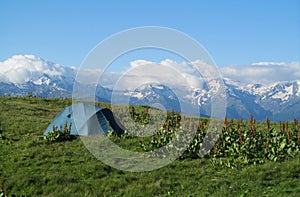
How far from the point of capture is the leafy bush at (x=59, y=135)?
22.8 meters

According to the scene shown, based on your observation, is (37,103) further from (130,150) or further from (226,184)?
(226,184)

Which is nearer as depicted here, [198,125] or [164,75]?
[164,75]

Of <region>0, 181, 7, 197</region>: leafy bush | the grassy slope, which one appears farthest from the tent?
<region>0, 181, 7, 197</region>: leafy bush

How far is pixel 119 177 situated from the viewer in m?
16.3

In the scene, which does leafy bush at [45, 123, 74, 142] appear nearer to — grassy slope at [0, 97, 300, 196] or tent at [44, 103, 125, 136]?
tent at [44, 103, 125, 136]

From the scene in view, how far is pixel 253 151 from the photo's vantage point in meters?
18.8

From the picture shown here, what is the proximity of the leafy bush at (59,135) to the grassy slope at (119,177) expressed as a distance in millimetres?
1606

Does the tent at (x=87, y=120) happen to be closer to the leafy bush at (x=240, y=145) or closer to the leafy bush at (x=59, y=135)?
the leafy bush at (x=59, y=135)

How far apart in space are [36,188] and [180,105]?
351 inches

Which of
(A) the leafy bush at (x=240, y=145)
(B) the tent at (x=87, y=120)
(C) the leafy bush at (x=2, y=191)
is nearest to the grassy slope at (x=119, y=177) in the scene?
(C) the leafy bush at (x=2, y=191)

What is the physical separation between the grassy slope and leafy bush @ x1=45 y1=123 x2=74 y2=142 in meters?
1.61

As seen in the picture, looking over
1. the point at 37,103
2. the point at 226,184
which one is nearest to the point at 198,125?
the point at 226,184

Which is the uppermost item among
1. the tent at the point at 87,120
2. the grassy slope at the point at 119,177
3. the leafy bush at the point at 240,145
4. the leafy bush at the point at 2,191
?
the tent at the point at 87,120

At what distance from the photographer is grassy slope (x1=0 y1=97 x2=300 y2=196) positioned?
14.3 metres
